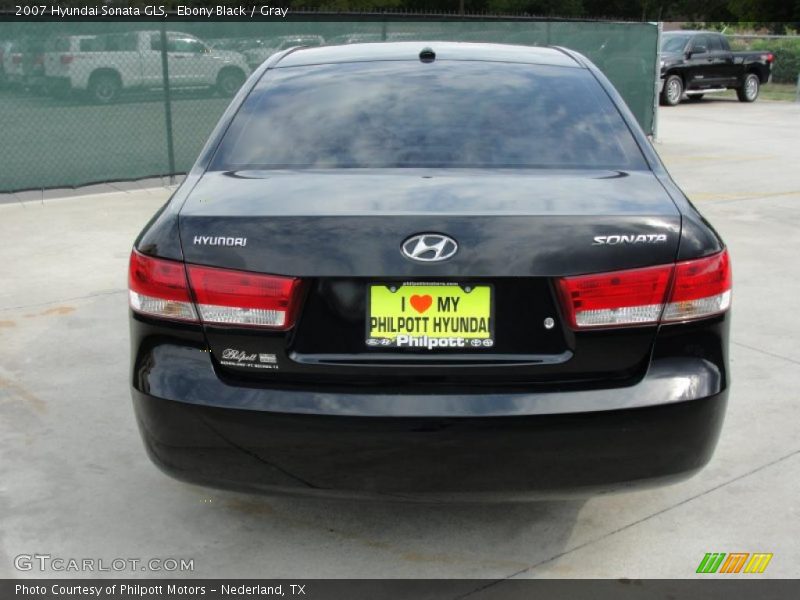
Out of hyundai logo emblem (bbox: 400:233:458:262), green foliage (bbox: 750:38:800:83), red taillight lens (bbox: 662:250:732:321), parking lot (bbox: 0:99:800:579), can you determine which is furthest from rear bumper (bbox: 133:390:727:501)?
green foliage (bbox: 750:38:800:83)

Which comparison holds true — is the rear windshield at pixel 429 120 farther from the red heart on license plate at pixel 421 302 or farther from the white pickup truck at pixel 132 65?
the white pickup truck at pixel 132 65

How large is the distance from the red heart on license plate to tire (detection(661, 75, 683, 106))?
22.1 meters

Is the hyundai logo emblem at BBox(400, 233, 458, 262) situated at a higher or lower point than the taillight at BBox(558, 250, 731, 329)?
higher

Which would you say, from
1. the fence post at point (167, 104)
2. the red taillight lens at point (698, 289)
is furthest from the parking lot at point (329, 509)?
the fence post at point (167, 104)

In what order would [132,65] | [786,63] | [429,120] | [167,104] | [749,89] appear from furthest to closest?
1. [786,63]
2. [749,89]
3. [167,104]
4. [132,65]
5. [429,120]

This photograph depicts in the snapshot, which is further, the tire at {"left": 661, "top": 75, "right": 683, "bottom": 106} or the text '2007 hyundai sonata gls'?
the tire at {"left": 661, "top": 75, "right": 683, "bottom": 106}

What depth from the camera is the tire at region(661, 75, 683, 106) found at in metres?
23.5

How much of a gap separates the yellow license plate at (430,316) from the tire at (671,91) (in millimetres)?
22069

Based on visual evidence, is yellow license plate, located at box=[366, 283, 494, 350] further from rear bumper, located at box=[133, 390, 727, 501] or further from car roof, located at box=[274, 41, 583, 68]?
car roof, located at box=[274, 41, 583, 68]

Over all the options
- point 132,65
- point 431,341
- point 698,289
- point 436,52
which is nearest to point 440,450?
point 431,341

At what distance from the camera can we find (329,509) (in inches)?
145

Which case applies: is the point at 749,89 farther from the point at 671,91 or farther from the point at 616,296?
the point at 616,296

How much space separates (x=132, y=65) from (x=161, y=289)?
8438 mm

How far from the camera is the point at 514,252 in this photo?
9.07ft
